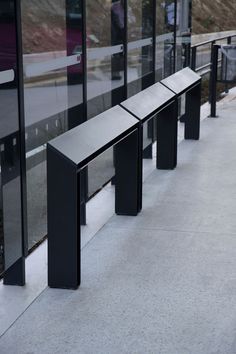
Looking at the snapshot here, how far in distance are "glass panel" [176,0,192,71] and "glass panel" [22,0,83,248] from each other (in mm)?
3471

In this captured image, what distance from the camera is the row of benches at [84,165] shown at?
12.1ft

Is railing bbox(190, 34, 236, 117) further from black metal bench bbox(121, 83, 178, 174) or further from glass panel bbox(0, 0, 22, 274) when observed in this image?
glass panel bbox(0, 0, 22, 274)

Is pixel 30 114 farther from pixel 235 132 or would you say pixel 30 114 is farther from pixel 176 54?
pixel 235 132

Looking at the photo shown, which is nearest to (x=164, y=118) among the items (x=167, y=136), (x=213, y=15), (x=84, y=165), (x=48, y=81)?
(x=167, y=136)

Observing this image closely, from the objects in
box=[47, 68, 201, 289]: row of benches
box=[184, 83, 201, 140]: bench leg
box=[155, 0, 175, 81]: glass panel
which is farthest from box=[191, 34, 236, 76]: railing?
box=[47, 68, 201, 289]: row of benches

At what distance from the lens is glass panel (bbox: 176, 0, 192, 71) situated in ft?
26.1

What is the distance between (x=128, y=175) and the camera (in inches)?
202

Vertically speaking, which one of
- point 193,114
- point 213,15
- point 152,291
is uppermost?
point 193,114

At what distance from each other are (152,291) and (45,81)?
1344 millimetres

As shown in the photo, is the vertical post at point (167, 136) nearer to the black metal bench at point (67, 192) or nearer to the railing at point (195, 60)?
the black metal bench at point (67, 192)

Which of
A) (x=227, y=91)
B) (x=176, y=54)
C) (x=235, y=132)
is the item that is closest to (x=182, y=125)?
(x=235, y=132)

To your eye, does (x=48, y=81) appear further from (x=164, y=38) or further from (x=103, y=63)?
(x=164, y=38)

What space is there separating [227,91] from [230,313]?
9.22 m

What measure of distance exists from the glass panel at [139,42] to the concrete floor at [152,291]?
1070 mm
